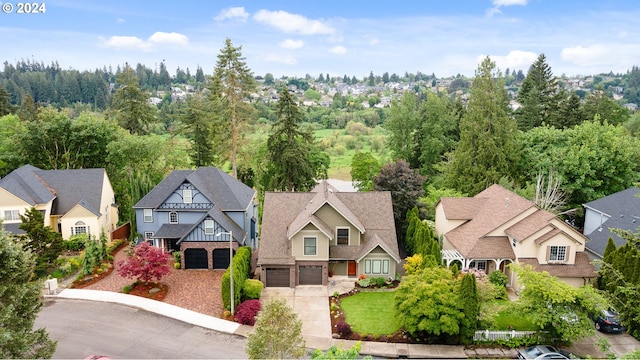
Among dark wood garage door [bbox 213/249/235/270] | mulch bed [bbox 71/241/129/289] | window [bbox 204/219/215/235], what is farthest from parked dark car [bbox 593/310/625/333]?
mulch bed [bbox 71/241/129/289]

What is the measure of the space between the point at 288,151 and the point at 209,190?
29.9 ft

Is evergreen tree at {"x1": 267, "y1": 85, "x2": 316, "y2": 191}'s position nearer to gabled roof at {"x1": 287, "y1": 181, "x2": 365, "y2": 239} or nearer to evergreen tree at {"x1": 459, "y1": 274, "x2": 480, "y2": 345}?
gabled roof at {"x1": 287, "y1": 181, "x2": 365, "y2": 239}

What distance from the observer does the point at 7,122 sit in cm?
5238

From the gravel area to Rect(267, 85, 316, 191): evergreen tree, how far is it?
531 inches

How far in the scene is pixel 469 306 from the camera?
25.0 meters

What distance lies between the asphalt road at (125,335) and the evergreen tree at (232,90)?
2367 cm

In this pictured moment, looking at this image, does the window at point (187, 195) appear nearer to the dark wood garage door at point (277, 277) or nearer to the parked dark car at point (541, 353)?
the dark wood garage door at point (277, 277)

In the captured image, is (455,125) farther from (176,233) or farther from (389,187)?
(176,233)

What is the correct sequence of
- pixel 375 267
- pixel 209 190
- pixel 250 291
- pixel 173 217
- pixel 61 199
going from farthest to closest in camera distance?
pixel 61 199
pixel 209 190
pixel 173 217
pixel 375 267
pixel 250 291

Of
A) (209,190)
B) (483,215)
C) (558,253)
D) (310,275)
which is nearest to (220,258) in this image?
(209,190)

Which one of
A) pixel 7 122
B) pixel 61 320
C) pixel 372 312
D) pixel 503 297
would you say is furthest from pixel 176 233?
pixel 7 122

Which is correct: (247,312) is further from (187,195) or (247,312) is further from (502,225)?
(502,225)

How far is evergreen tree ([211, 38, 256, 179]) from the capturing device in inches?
1847

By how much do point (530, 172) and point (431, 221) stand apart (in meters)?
12.4
